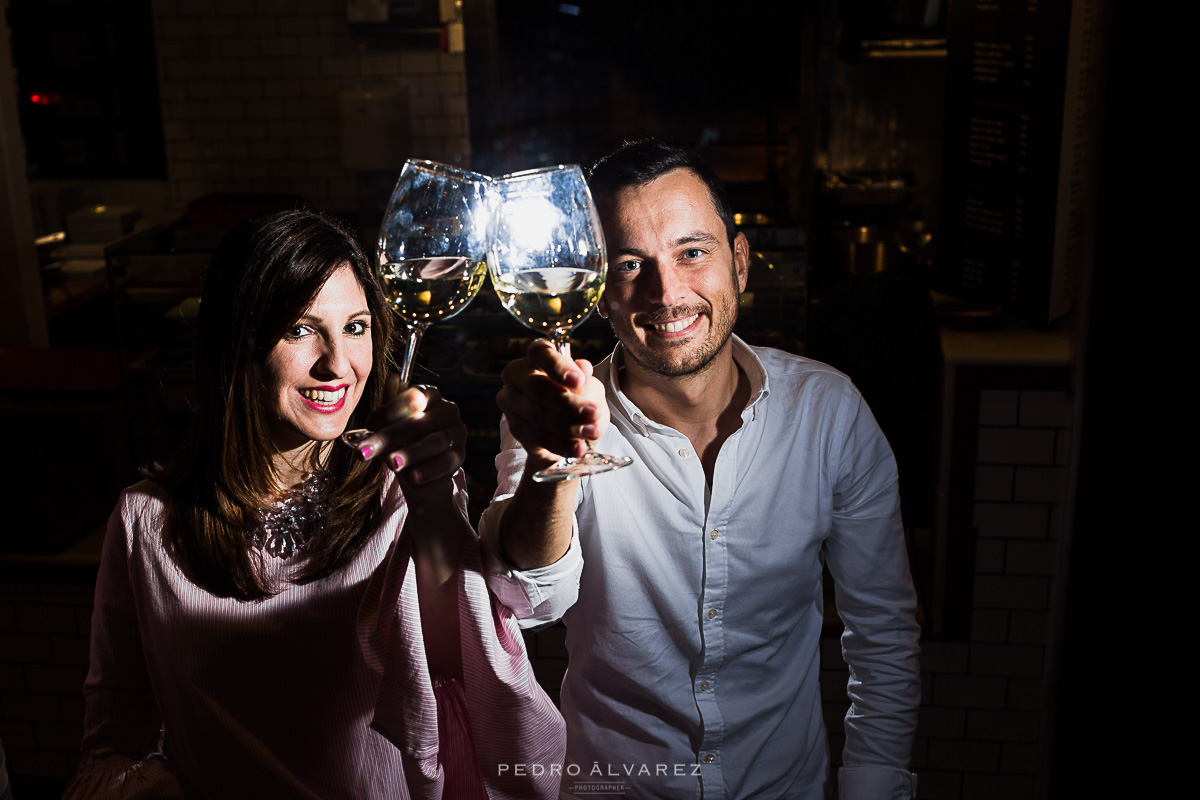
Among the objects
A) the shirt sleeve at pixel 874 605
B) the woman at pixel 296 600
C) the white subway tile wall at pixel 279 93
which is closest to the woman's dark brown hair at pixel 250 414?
the woman at pixel 296 600

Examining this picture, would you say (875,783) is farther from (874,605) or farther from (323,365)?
(323,365)

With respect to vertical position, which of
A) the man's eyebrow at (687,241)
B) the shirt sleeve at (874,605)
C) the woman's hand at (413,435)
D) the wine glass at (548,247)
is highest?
the wine glass at (548,247)

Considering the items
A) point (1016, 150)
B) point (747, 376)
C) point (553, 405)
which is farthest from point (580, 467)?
point (1016, 150)

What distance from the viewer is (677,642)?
151 centimetres

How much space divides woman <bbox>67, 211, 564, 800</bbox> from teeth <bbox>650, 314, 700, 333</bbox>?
34 centimetres

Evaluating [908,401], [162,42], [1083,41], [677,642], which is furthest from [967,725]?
[162,42]

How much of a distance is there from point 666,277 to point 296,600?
0.64 meters

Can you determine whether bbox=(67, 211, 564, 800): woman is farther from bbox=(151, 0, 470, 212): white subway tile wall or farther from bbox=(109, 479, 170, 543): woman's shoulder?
bbox=(151, 0, 470, 212): white subway tile wall

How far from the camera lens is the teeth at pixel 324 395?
47.5 inches

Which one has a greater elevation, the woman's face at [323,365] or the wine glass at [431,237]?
the wine glass at [431,237]

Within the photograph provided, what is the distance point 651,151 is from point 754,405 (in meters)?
0.41

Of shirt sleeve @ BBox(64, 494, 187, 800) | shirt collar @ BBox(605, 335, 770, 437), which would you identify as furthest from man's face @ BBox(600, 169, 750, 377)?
shirt sleeve @ BBox(64, 494, 187, 800)

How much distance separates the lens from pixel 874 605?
1547 millimetres

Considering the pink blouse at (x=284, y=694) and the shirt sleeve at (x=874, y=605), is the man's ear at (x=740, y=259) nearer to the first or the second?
the shirt sleeve at (x=874, y=605)
